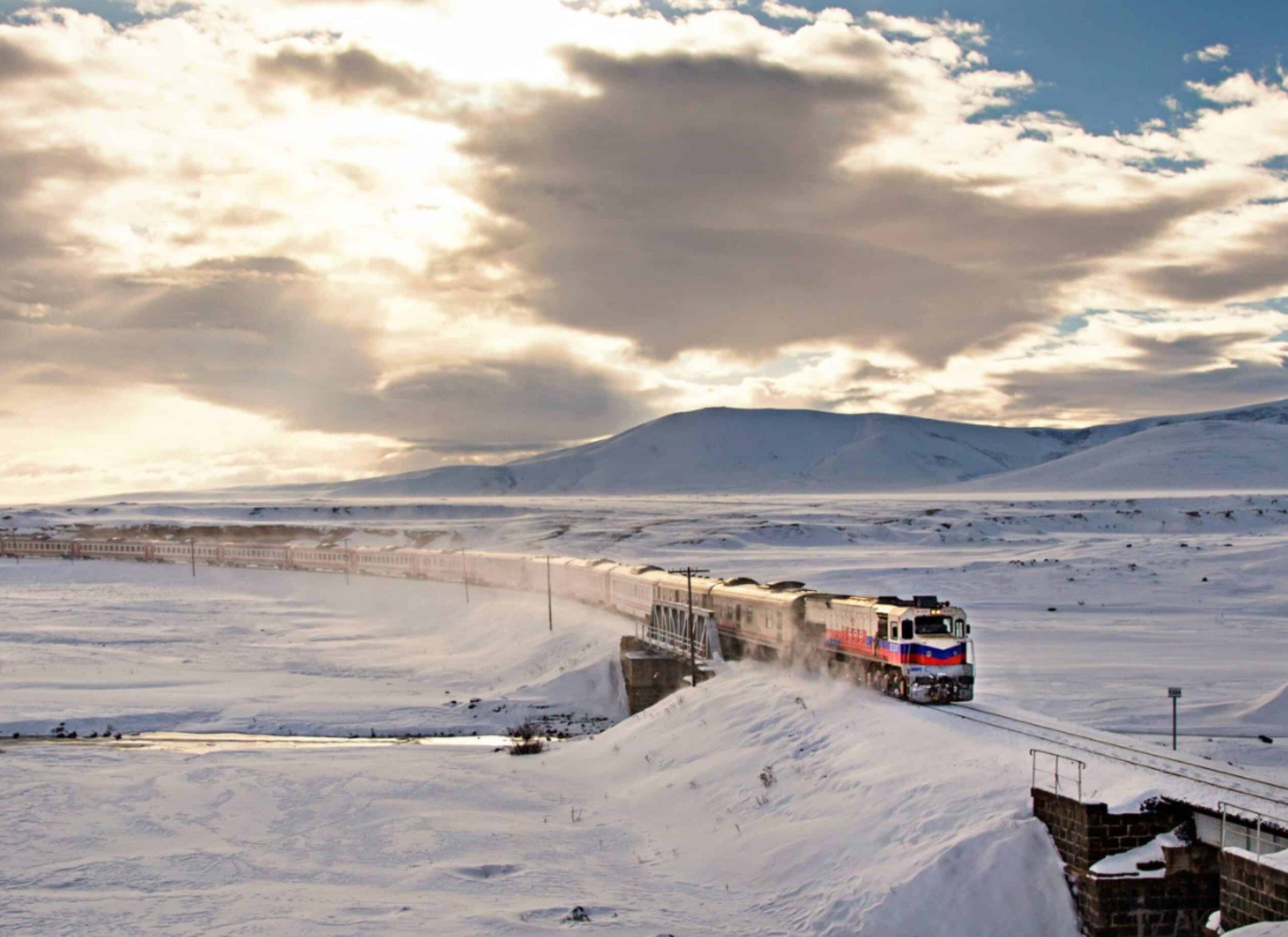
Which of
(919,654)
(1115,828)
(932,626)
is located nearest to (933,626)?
(932,626)

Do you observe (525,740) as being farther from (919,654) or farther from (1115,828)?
(1115,828)

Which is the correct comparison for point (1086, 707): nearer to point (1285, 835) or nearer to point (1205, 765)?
point (1205, 765)

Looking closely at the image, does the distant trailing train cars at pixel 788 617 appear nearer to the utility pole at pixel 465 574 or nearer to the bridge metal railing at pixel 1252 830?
the utility pole at pixel 465 574

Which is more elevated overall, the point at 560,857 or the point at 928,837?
the point at 928,837

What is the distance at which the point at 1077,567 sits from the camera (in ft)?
258

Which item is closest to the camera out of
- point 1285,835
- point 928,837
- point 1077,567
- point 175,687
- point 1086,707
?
point 1285,835

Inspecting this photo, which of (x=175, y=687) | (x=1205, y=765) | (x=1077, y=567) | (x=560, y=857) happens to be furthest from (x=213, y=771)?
(x=1077, y=567)

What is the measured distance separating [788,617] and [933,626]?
29.9ft

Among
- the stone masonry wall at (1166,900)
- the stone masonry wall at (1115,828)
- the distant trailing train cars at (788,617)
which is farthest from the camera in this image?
the distant trailing train cars at (788,617)

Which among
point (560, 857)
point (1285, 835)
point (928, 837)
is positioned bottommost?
point (560, 857)

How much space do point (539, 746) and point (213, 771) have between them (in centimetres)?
1035

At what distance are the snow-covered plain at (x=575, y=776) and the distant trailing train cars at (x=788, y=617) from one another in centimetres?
144

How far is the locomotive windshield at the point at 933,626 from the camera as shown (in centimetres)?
3172

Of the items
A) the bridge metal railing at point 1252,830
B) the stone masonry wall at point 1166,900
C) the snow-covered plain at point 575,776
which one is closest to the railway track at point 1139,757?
the snow-covered plain at point 575,776
